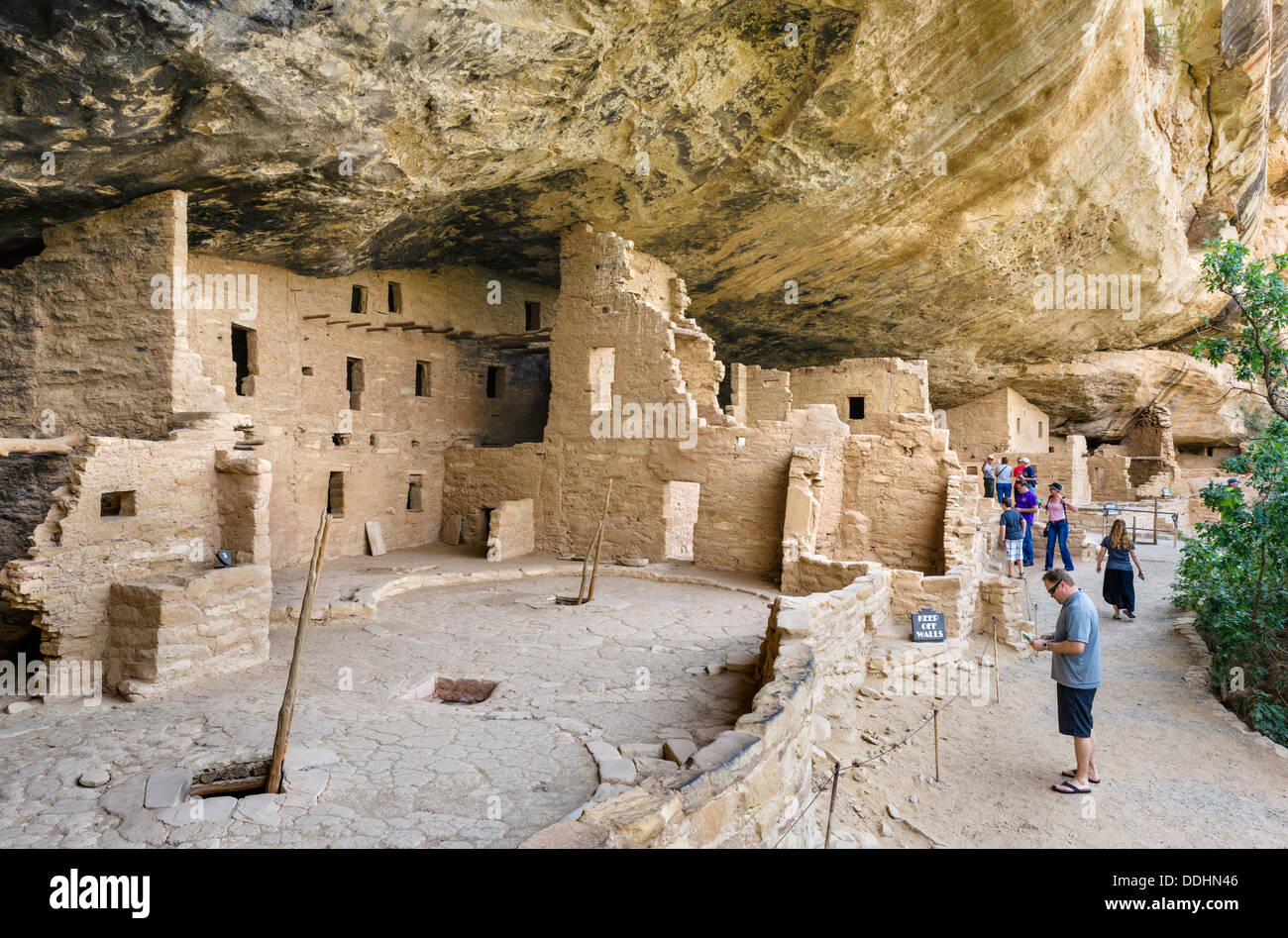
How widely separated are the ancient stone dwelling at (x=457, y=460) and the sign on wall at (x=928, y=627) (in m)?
0.31

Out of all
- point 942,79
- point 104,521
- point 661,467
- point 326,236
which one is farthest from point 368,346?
point 942,79

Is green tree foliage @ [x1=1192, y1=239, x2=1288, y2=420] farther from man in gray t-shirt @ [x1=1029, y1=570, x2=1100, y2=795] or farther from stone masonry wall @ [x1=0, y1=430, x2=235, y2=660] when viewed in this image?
stone masonry wall @ [x1=0, y1=430, x2=235, y2=660]

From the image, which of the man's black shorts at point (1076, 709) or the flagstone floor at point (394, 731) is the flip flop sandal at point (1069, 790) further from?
the flagstone floor at point (394, 731)

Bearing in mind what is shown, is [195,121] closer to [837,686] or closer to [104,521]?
[104,521]

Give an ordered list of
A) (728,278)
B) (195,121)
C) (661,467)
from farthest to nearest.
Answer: (728,278) < (661,467) < (195,121)

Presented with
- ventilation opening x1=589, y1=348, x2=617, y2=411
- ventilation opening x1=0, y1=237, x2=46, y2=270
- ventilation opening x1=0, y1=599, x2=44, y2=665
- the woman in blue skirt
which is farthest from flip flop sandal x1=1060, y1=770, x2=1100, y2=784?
ventilation opening x1=0, y1=237, x2=46, y2=270

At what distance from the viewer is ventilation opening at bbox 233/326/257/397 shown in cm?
1149

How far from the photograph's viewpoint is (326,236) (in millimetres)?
10320

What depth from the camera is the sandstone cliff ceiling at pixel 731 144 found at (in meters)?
6.56

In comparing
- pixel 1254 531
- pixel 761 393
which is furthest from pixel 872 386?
pixel 1254 531

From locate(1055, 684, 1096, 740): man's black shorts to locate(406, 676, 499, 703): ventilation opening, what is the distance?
4.42 meters

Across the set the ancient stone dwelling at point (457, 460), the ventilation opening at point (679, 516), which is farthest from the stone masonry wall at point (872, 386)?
the ventilation opening at point (679, 516)

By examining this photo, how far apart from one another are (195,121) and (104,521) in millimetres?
3507

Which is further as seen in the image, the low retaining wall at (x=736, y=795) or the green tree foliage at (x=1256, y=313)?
the green tree foliage at (x=1256, y=313)
